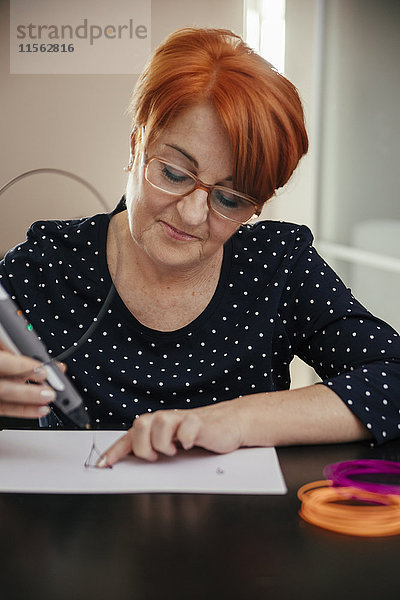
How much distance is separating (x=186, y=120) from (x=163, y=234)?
7.0 inches

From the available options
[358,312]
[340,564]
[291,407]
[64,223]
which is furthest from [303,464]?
[64,223]

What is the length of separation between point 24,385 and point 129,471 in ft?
0.49

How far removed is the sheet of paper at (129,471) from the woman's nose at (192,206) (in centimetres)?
37

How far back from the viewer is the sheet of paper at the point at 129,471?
752 millimetres

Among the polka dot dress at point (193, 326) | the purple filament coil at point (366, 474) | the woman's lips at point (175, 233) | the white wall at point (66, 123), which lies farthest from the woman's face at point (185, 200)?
the white wall at point (66, 123)

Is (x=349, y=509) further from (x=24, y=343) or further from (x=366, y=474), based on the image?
(x=24, y=343)

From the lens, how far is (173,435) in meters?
0.84

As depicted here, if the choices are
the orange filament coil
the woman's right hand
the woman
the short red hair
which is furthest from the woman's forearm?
the short red hair

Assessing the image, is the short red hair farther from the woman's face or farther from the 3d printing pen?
the 3d printing pen

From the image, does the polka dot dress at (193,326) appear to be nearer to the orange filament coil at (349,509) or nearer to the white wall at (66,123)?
the orange filament coil at (349,509)

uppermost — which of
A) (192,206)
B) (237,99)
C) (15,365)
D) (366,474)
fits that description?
(237,99)

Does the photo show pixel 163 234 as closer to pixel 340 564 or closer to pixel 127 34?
pixel 340 564

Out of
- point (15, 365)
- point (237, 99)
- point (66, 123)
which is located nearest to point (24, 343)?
point (15, 365)

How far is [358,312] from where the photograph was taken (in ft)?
3.91
